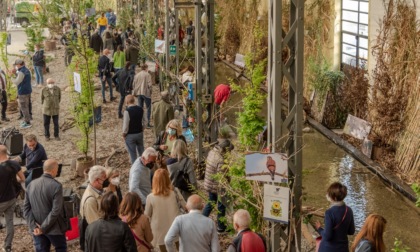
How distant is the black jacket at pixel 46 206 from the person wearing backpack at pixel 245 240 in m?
2.63

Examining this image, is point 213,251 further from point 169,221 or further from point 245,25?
point 245,25

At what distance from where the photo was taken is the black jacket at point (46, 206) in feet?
29.2

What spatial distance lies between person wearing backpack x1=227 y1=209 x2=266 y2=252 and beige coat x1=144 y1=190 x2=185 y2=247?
5.63ft

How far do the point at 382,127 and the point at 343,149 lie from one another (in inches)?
59.4

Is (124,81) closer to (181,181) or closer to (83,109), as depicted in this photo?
(83,109)

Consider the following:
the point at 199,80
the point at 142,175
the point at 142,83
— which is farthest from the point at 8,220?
the point at 142,83

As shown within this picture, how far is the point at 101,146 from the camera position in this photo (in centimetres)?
1706

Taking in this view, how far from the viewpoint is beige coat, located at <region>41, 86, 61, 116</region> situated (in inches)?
657

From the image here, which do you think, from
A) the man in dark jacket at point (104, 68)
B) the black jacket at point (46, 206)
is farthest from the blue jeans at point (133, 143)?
the man in dark jacket at point (104, 68)

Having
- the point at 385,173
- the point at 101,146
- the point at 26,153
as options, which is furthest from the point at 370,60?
the point at 26,153

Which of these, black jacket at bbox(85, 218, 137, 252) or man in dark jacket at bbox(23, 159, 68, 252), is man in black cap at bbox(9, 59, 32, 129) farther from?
black jacket at bbox(85, 218, 137, 252)

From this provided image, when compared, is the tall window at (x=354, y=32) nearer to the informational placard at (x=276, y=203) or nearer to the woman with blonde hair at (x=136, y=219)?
the informational placard at (x=276, y=203)

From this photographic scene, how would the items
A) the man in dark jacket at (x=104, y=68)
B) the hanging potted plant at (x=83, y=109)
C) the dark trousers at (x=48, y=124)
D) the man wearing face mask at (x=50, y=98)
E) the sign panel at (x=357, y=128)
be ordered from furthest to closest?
the man in dark jacket at (x=104, y=68) → the dark trousers at (x=48, y=124) → the man wearing face mask at (x=50, y=98) → the sign panel at (x=357, y=128) → the hanging potted plant at (x=83, y=109)

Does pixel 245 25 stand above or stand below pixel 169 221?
above
